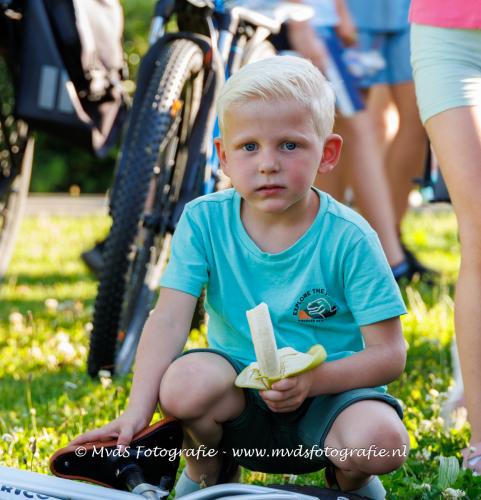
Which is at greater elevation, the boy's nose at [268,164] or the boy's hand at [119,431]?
the boy's nose at [268,164]

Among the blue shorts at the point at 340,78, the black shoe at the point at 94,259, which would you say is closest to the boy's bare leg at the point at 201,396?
the blue shorts at the point at 340,78

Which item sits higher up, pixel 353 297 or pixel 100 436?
pixel 353 297

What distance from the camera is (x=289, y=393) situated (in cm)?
237

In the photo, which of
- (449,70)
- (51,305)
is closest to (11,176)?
(51,305)

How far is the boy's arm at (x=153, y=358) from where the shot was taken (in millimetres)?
2432

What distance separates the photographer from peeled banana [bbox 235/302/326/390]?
225 centimetres

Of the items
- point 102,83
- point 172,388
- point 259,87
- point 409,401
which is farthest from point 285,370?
point 102,83

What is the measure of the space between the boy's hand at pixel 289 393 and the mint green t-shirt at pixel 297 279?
190 millimetres

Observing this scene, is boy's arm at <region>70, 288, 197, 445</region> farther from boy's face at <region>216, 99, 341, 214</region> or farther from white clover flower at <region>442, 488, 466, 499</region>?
white clover flower at <region>442, 488, 466, 499</region>

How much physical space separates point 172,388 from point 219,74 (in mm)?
1548

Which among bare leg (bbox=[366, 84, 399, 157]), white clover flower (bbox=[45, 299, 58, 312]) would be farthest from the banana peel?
bare leg (bbox=[366, 84, 399, 157])

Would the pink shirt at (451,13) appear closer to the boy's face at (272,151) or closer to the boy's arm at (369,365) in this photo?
the boy's face at (272,151)

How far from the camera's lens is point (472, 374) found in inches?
113

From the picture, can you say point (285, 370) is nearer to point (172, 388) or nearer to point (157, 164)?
point (172, 388)
